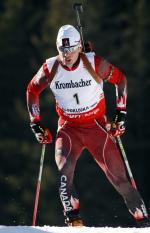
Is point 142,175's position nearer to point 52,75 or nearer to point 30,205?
point 30,205

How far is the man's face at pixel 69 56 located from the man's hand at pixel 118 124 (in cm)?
77

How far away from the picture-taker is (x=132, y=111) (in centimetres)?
3741

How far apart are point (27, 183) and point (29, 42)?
28.9 ft

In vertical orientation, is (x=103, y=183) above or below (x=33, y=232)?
above

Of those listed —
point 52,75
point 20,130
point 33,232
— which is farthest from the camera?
point 20,130

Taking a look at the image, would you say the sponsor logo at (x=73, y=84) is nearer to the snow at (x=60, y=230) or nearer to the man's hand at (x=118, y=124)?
the man's hand at (x=118, y=124)

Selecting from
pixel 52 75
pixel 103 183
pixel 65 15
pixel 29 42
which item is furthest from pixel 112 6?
pixel 52 75

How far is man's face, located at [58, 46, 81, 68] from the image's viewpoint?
975 centimetres

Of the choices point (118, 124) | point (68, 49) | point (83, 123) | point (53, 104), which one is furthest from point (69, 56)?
point (53, 104)

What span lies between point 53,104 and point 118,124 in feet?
80.7

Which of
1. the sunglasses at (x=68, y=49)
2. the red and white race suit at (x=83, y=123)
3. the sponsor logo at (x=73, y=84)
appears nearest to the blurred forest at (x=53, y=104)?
the red and white race suit at (x=83, y=123)

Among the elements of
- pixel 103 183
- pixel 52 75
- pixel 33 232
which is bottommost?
pixel 33 232

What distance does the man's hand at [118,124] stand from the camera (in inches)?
397

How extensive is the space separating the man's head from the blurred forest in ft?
69.9
